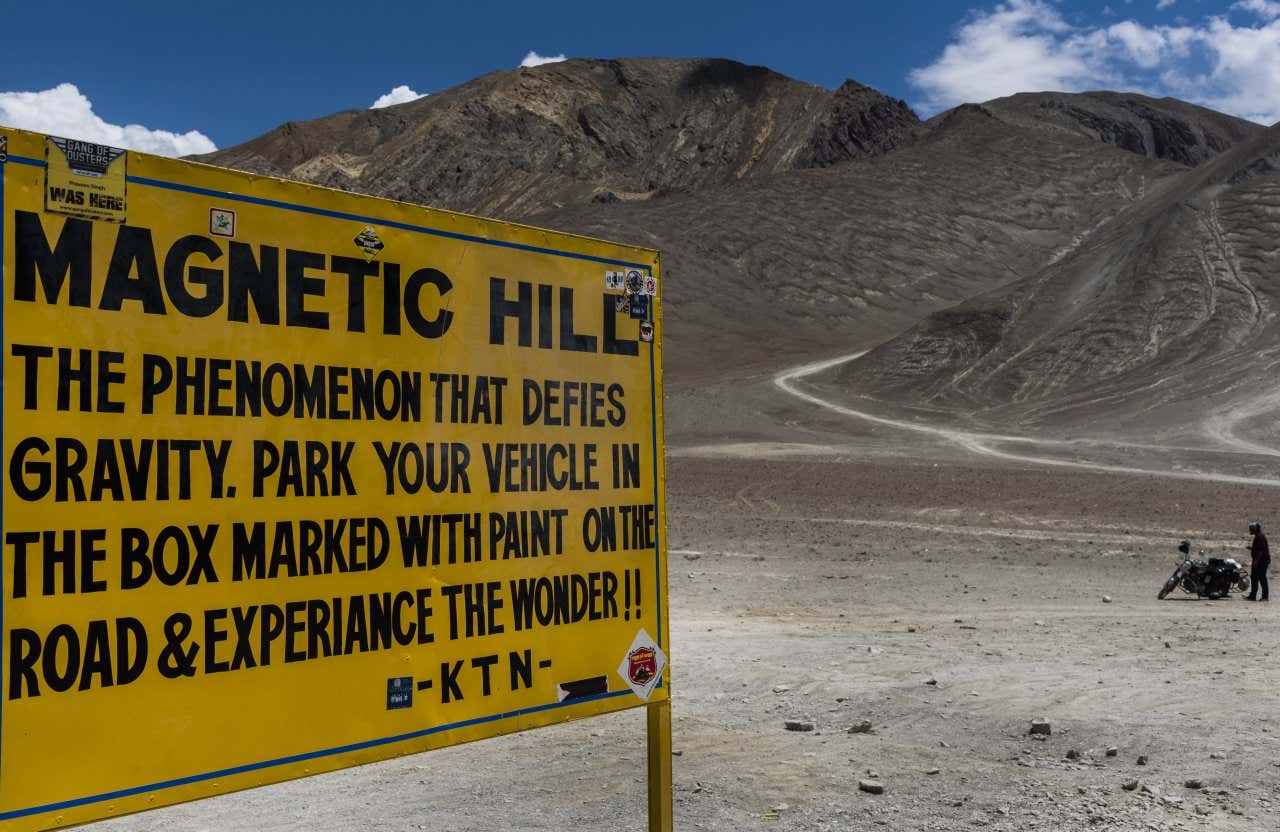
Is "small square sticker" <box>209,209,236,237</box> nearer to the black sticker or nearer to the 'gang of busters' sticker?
the 'gang of busters' sticker

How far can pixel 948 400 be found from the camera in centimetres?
6116

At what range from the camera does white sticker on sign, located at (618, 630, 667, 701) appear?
14.0 feet

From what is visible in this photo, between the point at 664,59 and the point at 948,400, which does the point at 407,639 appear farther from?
the point at 664,59

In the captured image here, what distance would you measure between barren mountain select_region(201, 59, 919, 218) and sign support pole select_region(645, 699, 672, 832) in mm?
125734

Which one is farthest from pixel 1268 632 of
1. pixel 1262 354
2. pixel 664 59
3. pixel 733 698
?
pixel 664 59

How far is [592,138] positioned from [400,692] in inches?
5798

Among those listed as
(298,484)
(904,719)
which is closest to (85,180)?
(298,484)

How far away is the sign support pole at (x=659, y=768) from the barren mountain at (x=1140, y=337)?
4669 centimetres

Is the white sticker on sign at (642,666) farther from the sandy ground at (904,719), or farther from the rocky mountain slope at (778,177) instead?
the rocky mountain slope at (778,177)

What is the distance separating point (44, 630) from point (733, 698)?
686 cm

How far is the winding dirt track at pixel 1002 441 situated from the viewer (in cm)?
3578

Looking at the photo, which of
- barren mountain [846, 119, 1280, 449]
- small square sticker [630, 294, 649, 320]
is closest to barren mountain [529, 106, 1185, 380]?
barren mountain [846, 119, 1280, 449]

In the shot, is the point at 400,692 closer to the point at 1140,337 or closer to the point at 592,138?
the point at 1140,337

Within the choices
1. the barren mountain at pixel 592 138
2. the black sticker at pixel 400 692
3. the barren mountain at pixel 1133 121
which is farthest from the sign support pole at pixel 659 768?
the barren mountain at pixel 1133 121
